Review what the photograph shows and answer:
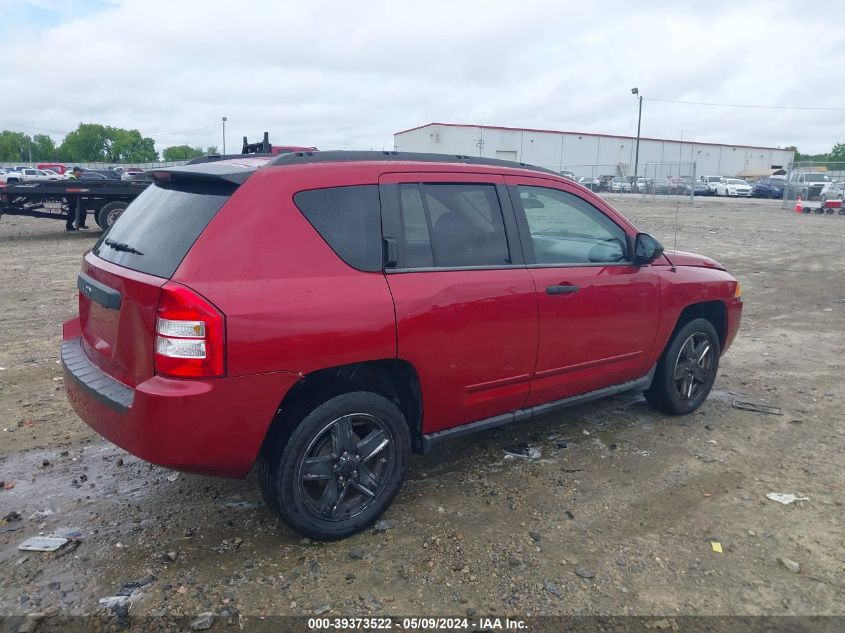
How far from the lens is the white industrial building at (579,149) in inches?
2459

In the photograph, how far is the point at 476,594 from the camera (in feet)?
9.64

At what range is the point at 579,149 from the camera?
6919 centimetres

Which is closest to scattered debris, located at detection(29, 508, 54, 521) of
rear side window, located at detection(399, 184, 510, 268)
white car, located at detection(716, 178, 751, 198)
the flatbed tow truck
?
rear side window, located at detection(399, 184, 510, 268)

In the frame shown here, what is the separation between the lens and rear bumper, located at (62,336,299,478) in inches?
110

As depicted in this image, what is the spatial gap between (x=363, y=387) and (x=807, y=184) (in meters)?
38.2

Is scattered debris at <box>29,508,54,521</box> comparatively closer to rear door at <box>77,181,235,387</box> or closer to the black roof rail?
rear door at <box>77,181,235,387</box>

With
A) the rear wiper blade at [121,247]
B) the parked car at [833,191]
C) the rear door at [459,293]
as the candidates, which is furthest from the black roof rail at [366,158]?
the parked car at [833,191]

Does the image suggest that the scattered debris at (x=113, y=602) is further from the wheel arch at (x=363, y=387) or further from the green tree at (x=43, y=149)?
the green tree at (x=43, y=149)

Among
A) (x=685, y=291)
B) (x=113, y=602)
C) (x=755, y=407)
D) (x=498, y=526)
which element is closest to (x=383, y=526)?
(x=498, y=526)

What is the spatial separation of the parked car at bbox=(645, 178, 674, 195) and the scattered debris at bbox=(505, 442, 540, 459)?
37853mm

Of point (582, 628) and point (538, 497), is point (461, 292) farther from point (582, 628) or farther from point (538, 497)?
point (582, 628)

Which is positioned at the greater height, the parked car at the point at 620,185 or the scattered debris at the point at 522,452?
the parked car at the point at 620,185

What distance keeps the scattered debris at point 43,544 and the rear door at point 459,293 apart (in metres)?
1.87

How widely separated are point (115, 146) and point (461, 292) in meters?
133
